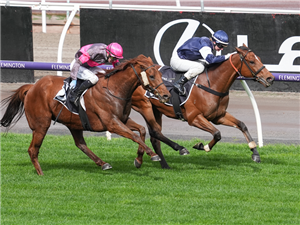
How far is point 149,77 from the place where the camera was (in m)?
6.68

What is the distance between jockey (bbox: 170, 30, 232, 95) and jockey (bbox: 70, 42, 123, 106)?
3.44 ft

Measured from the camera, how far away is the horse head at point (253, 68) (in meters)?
7.27

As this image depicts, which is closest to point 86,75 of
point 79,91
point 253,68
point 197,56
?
point 79,91

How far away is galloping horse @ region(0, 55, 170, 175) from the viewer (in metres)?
6.76

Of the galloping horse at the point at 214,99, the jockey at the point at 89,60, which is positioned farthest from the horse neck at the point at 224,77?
the jockey at the point at 89,60

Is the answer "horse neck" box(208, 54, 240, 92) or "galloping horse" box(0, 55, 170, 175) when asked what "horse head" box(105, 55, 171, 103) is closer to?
"galloping horse" box(0, 55, 170, 175)

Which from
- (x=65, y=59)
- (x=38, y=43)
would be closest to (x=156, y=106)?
(x=65, y=59)

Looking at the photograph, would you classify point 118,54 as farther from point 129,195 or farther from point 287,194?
point 287,194

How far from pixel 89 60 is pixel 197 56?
1605 mm

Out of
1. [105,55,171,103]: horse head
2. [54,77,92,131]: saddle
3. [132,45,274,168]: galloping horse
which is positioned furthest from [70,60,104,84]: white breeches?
[132,45,274,168]: galloping horse

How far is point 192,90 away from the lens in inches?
305

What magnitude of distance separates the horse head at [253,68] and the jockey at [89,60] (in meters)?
1.70

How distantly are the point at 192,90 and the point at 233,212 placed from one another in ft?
8.27

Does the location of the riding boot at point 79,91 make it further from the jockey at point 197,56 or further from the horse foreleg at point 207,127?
the horse foreleg at point 207,127
